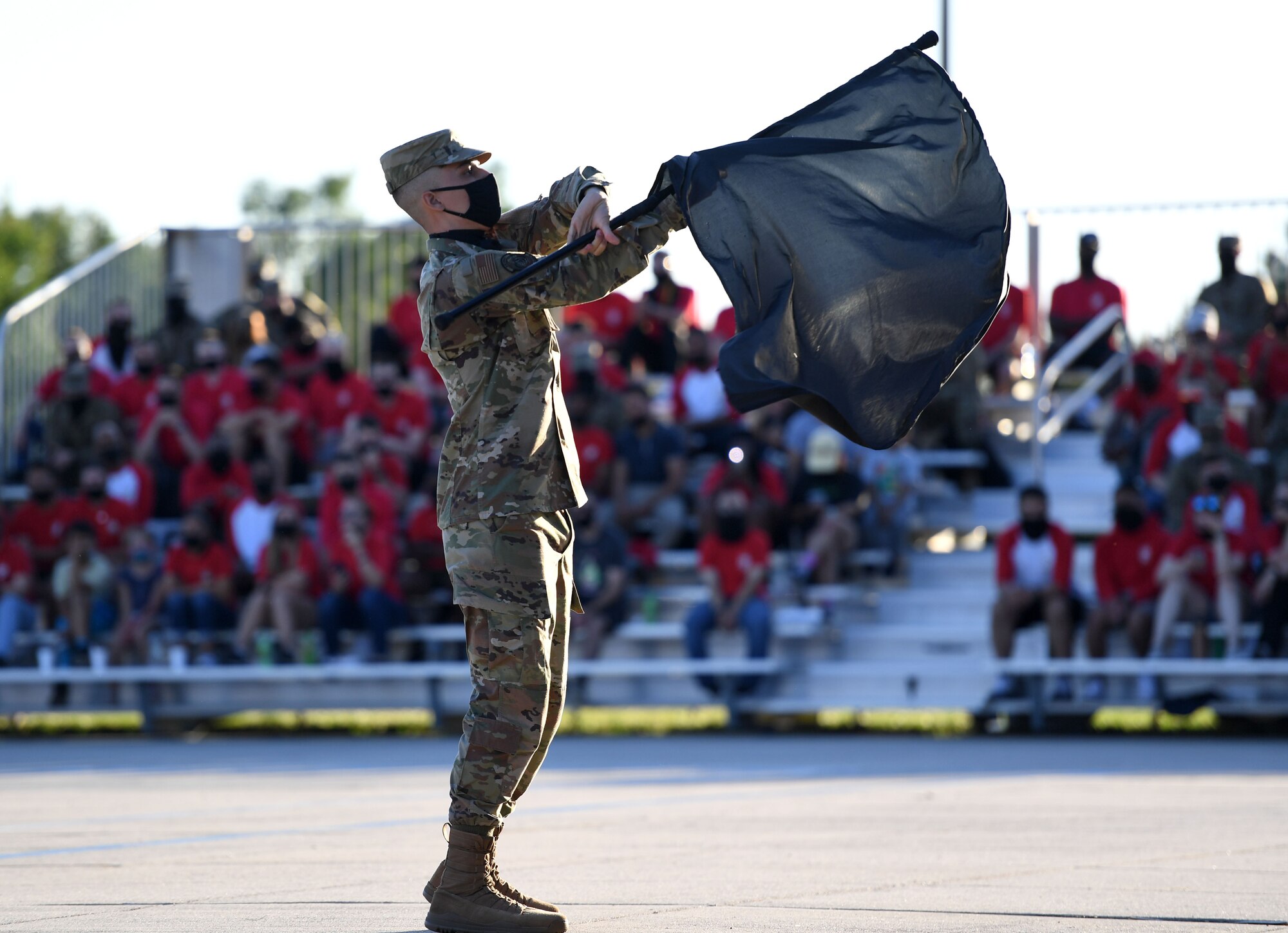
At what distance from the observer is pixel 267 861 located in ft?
22.8

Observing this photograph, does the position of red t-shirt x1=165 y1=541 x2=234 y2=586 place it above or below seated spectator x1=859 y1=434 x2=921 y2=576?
below

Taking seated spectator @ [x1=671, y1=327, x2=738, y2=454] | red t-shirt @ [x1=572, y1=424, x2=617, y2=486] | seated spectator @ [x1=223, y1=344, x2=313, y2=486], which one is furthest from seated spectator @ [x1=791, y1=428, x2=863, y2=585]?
seated spectator @ [x1=223, y1=344, x2=313, y2=486]

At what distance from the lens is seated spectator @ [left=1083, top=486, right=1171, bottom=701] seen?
15047 millimetres

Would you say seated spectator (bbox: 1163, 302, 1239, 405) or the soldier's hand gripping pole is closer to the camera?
the soldier's hand gripping pole

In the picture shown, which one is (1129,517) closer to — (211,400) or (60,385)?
(211,400)

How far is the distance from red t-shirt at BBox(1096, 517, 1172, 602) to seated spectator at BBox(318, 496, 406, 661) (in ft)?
18.3

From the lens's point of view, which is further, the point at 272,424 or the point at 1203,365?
the point at 272,424

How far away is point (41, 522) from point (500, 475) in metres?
13.5

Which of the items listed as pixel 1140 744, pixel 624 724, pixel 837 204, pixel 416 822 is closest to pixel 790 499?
pixel 624 724

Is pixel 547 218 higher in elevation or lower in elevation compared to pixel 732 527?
higher

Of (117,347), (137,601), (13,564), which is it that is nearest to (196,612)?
(137,601)

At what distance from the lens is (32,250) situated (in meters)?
81.8

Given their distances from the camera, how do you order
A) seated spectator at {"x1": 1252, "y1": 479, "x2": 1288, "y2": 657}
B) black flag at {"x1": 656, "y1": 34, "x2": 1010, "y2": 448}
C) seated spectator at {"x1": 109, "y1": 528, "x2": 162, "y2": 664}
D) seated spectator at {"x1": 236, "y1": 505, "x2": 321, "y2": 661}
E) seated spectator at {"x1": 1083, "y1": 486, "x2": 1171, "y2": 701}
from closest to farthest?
black flag at {"x1": 656, "y1": 34, "x2": 1010, "y2": 448}, seated spectator at {"x1": 1252, "y1": 479, "x2": 1288, "y2": 657}, seated spectator at {"x1": 1083, "y1": 486, "x2": 1171, "y2": 701}, seated spectator at {"x1": 236, "y1": 505, "x2": 321, "y2": 661}, seated spectator at {"x1": 109, "y1": 528, "x2": 162, "y2": 664}

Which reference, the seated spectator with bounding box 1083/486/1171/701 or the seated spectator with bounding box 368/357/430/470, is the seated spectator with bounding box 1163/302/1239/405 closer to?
the seated spectator with bounding box 1083/486/1171/701
